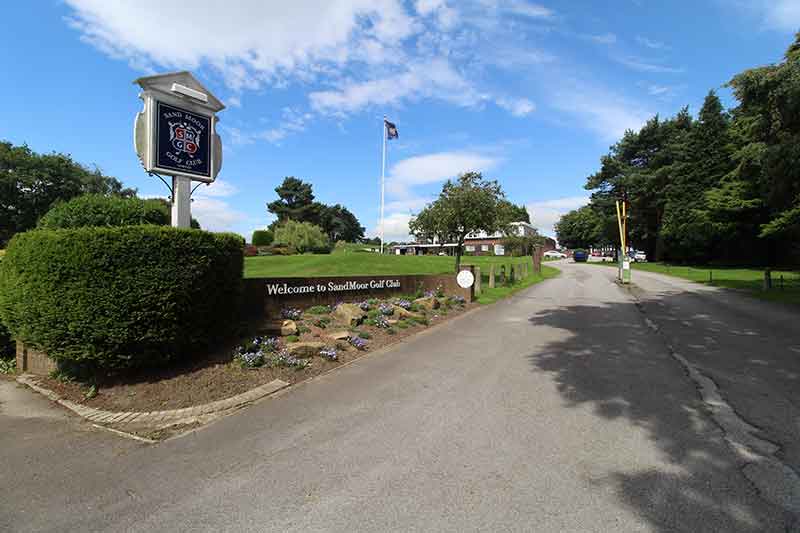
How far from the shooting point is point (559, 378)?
5.69 meters

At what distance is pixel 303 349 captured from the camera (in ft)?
21.4

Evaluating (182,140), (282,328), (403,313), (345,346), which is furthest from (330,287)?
(182,140)

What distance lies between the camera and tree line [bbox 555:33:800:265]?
12.0 metres

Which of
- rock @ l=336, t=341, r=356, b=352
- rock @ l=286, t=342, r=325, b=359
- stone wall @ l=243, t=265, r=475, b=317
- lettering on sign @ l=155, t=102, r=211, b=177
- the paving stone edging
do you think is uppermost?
lettering on sign @ l=155, t=102, r=211, b=177

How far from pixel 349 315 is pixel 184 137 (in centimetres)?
456

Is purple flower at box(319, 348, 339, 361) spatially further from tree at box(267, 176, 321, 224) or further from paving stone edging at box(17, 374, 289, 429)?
tree at box(267, 176, 321, 224)

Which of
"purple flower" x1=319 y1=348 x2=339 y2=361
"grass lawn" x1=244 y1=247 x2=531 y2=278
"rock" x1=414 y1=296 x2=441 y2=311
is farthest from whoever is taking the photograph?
"grass lawn" x1=244 y1=247 x2=531 y2=278

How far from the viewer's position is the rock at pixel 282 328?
7281mm

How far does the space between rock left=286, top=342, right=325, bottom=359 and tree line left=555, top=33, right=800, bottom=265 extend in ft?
44.2

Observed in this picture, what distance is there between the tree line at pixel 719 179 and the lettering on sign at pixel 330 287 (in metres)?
11.9

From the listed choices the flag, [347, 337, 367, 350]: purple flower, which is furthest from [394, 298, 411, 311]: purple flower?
the flag

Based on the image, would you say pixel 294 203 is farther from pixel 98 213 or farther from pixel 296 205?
pixel 98 213

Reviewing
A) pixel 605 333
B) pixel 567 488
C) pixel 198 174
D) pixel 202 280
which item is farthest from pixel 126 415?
pixel 605 333

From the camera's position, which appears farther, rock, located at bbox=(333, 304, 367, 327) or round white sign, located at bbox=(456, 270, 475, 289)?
round white sign, located at bbox=(456, 270, 475, 289)
